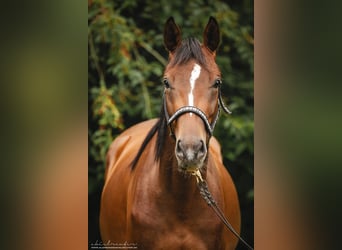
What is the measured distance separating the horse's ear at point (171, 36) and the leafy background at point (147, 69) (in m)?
0.38

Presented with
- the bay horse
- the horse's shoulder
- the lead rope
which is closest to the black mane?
the bay horse

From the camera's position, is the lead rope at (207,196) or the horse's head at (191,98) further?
the lead rope at (207,196)

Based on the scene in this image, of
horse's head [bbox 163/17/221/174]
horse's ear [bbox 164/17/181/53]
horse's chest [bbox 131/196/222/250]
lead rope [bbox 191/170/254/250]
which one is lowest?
horse's chest [bbox 131/196/222/250]

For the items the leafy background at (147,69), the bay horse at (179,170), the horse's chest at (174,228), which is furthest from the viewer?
the leafy background at (147,69)

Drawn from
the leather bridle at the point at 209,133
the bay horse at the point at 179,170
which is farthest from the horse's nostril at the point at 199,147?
the leather bridle at the point at 209,133

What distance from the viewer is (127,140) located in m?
2.46

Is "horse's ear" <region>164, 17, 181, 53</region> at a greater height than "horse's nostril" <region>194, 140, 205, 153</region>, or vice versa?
"horse's ear" <region>164, 17, 181, 53</region>

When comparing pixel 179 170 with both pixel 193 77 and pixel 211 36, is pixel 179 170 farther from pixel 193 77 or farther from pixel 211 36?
pixel 211 36

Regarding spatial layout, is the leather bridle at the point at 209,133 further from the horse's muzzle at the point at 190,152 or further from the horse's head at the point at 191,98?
the horse's muzzle at the point at 190,152

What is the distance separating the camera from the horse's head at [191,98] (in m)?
1.69

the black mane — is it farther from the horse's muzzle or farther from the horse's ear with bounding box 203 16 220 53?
the horse's muzzle

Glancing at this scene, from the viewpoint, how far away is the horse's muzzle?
166 centimetres
